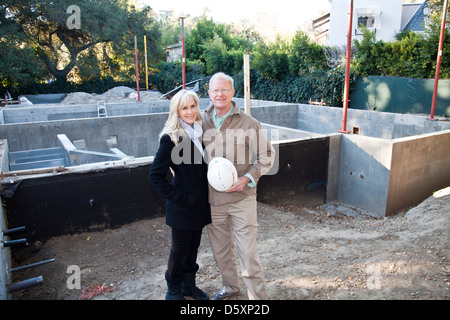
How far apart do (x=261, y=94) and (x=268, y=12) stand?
89429 mm

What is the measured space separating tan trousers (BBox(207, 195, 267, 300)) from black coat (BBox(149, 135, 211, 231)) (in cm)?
13

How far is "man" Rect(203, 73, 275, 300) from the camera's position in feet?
8.48

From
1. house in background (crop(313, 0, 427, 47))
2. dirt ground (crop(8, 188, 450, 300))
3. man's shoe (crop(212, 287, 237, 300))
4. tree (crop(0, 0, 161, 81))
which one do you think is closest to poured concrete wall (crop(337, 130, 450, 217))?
dirt ground (crop(8, 188, 450, 300))

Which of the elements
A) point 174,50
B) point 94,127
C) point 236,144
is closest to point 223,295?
point 236,144

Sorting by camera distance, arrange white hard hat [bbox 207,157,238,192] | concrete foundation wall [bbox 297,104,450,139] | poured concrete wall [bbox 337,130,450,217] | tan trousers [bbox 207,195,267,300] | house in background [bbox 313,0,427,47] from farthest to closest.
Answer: house in background [bbox 313,0,427,47], concrete foundation wall [bbox 297,104,450,139], poured concrete wall [bbox 337,130,450,217], tan trousers [bbox 207,195,267,300], white hard hat [bbox 207,157,238,192]

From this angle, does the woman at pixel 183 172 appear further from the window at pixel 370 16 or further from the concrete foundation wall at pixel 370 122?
the window at pixel 370 16

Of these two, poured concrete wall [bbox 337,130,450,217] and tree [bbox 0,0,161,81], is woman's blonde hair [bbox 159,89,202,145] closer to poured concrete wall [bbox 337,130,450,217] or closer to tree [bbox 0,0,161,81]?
poured concrete wall [bbox 337,130,450,217]

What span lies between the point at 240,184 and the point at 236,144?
316 mm

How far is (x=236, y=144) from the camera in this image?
2.63 meters

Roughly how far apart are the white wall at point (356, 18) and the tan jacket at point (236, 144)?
79.9 feet

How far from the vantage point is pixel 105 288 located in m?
3.41

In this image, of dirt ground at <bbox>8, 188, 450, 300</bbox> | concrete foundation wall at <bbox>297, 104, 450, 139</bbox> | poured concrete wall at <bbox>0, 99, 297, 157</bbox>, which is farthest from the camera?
concrete foundation wall at <bbox>297, 104, 450, 139</bbox>
